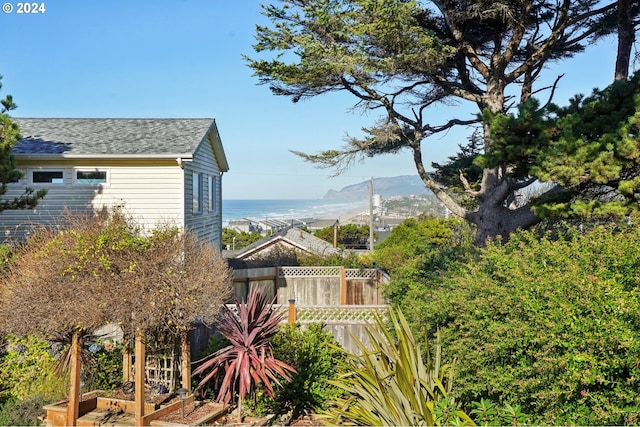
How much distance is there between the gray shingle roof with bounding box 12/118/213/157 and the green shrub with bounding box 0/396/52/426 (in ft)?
20.6

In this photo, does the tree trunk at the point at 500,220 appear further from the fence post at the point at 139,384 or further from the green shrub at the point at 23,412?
the green shrub at the point at 23,412

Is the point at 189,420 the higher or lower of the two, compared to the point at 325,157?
lower

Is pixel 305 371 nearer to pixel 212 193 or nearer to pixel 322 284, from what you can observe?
pixel 322 284

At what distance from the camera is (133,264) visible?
18.7ft

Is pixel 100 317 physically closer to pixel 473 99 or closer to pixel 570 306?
pixel 570 306

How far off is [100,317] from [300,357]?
3.59 meters

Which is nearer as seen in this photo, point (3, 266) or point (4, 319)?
point (4, 319)

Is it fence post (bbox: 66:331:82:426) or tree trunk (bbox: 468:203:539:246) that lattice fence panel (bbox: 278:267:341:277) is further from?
fence post (bbox: 66:331:82:426)

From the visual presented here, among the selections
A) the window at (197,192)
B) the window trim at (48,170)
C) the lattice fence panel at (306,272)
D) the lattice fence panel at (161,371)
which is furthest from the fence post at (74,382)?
the lattice fence panel at (306,272)

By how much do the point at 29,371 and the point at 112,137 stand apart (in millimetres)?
6981

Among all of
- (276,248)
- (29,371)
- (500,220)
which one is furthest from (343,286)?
(29,371)

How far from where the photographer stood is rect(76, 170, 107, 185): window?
11430mm

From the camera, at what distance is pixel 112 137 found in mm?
12383

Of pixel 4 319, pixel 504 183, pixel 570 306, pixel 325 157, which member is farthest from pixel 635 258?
pixel 325 157
